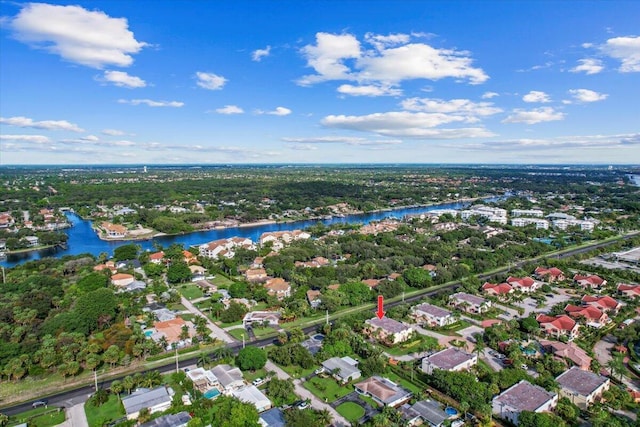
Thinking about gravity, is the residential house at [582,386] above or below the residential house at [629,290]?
below

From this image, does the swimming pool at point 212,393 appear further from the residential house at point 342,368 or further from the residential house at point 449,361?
the residential house at point 449,361

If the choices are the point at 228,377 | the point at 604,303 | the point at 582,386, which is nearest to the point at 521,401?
the point at 582,386

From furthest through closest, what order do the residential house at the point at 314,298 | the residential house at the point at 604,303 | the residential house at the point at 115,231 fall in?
1. the residential house at the point at 115,231
2. the residential house at the point at 314,298
3. the residential house at the point at 604,303

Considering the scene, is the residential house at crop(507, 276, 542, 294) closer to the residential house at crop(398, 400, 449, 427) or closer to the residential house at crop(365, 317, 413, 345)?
the residential house at crop(365, 317, 413, 345)

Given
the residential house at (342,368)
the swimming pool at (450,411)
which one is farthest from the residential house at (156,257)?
the swimming pool at (450,411)

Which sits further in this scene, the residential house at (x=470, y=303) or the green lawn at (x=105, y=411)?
the residential house at (x=470, y=303)

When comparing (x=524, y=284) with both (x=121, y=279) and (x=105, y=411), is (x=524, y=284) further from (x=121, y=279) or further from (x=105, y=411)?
(x=121, y=279)

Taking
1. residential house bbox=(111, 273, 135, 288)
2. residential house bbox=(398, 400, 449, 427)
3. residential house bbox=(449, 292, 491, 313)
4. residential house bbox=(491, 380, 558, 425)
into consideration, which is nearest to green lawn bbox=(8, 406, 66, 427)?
residential house bbox=(398, 400, 449, 427)
